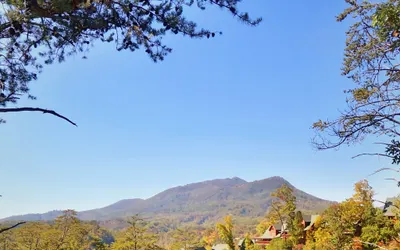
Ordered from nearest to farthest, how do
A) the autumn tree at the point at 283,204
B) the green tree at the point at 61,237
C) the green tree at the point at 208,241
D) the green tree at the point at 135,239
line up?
the green tree at the point at 61,237, the green tree at the point at 135,239, the autumn tree at the point at 283,204, the green tree at the point at 208,241

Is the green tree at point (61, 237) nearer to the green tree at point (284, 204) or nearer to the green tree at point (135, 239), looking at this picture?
the green tree at point (135, 239)

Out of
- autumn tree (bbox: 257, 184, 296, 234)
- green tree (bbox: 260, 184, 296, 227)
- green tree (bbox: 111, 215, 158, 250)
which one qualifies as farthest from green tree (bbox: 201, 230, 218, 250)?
green tree (bbox: 111, 215, 158, 250)

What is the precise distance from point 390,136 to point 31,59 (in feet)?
17.0

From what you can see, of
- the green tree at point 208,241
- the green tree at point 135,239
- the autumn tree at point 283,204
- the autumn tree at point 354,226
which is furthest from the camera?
the green tree at point 208,241

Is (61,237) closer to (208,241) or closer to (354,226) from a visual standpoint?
(354,226)

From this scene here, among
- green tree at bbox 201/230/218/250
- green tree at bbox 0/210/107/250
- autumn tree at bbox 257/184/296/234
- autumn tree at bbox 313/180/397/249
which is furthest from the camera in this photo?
green tree at bbox 201/230/218/250

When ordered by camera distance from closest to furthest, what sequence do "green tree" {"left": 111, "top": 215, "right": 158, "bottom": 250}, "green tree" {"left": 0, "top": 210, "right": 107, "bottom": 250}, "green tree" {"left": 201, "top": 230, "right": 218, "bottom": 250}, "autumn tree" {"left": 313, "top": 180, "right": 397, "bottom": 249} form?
"autumn tree" {"left": 313, "top": 180, "right": 397, "bottom": 249}, "green tree" {"left": 0, "top": 210, "right": 107, "bottom": 250}, "green tree" {"left": 111, "top": 215, "right": 158, "bottom": 250}, "green tree" {"left": 201, "top": 230, "right": 218, "bottom": 250}

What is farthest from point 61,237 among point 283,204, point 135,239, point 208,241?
point 208,241

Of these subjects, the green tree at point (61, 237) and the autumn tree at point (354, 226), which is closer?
the autumn tree at point (354, 226)

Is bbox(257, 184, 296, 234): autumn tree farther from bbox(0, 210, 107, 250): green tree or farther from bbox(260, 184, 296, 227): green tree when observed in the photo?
bbox(0, 210, 107, 250): green tree

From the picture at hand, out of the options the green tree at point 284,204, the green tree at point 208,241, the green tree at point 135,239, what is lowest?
the green tree at point 208,241

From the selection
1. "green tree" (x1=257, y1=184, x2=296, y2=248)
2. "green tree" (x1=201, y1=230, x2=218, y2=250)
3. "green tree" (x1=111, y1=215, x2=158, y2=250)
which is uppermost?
"green tree" (x1=257, y1=184, x2=296, y2=248)

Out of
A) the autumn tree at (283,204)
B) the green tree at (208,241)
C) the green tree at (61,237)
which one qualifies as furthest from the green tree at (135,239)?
the green tree at (208,241)

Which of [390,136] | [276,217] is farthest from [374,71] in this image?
[276,217]
